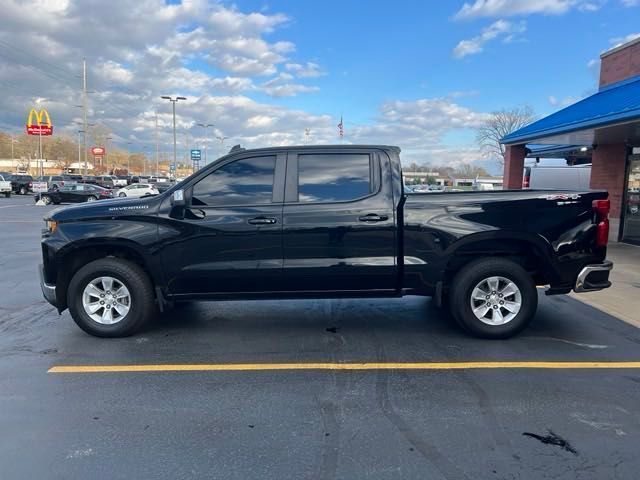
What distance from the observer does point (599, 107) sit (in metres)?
11.5

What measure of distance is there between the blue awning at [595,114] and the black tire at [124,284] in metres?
9.01

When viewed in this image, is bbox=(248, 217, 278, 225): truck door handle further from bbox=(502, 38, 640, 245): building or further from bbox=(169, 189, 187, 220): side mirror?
bbox=(502, 38, 640, 245): building

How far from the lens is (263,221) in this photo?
4855 millimetres

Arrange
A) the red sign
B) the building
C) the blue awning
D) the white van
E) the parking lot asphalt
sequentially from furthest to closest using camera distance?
the red sign, the white van, the building, the blue awning, the parking lot asphalt

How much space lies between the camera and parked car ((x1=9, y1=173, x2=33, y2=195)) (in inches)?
1668

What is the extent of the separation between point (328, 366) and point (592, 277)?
297 centimetres

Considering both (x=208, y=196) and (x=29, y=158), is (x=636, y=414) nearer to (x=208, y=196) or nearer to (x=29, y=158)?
(x=208, y=196)

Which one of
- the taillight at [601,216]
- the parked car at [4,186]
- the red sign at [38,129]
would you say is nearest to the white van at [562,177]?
the taillight at [601,216]

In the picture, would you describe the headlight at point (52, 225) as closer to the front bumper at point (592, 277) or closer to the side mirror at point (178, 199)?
the side mirror at point (178, 199)

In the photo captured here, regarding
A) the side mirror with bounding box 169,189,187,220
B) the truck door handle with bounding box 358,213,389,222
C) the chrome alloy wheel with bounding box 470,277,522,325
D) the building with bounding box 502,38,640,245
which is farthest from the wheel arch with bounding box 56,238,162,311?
the building with bounding box 502,38,640,245

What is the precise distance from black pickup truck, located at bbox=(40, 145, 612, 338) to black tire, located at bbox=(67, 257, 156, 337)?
1 centimetres

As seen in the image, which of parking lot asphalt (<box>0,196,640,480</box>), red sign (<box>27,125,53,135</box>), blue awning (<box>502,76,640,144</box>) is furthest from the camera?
red sign (<box>27,125,53,135</box>)

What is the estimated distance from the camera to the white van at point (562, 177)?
23109 millimetres

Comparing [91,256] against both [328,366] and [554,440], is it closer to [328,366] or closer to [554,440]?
[328,366]
